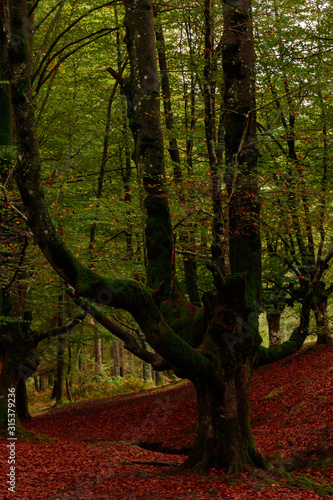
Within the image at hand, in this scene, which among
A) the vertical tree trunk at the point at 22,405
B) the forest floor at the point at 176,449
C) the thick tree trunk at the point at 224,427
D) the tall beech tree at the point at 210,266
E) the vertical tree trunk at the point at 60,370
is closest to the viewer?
the tall beech tree at the point at 210,266

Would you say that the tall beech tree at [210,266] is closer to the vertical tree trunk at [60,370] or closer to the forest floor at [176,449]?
the forest floor at [176,449]

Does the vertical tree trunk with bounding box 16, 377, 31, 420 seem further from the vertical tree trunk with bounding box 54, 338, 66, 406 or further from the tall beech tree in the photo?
Result: the tall beech tree

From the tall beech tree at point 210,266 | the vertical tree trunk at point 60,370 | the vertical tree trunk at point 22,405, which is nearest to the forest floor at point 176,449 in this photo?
the tall beech tree at point 210,266

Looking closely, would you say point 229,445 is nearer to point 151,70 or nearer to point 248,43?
point 151,70

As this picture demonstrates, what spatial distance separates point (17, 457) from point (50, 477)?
137cm

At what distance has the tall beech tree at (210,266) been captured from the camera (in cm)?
550

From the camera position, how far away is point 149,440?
11.8 m

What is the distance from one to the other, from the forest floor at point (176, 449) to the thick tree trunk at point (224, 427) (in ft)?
0.75

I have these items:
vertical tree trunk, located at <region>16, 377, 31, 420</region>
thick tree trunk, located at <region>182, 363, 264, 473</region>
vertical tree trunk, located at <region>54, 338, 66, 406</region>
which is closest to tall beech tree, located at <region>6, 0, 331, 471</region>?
thick tree trunk, located at <region>182, 363, 264, 473</region>

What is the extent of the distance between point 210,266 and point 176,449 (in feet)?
21.2

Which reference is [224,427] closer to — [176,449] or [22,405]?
[176,449]

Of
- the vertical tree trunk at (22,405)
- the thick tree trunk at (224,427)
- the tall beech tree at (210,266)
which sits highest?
the tall beech tree at (210,266)

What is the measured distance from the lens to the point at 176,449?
1048cm

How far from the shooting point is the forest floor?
5816mm
